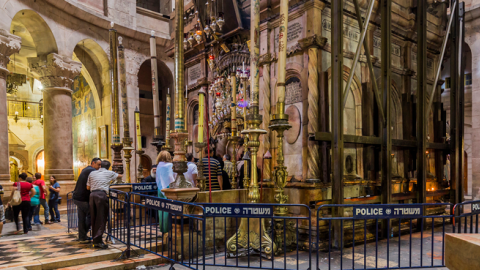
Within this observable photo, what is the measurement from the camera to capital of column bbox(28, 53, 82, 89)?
1347cm

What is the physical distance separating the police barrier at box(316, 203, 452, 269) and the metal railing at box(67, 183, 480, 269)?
0.04 feet

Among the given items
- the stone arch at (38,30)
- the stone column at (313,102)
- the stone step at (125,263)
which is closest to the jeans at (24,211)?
the stone step at (125,263)

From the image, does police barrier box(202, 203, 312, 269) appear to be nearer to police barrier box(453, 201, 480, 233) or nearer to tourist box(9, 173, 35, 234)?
police barrier box(453, 201, 480, 233)

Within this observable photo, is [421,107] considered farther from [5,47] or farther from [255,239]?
[5,47]

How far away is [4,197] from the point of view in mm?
10227

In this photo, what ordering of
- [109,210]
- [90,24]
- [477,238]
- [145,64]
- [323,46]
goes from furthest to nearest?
[145,64] → [90,24] → [323,46] → [109,210] → [477,238]

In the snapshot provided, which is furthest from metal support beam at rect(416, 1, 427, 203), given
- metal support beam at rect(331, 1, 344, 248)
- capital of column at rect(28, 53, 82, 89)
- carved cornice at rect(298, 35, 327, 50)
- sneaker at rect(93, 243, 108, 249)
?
capital of column at rect(28, 53, 82, 89)

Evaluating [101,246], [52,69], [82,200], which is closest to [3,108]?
[52,69]

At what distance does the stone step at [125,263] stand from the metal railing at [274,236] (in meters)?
0.13

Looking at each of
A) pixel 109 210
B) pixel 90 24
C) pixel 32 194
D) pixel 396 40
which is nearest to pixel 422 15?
pixel 396 40

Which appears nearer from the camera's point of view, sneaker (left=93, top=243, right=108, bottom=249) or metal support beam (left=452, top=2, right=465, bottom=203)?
sneaker (left=93, top=243, right=108, bottom=249)

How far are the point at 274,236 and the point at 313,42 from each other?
12.7 feet

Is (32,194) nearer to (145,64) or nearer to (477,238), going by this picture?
(477,238)

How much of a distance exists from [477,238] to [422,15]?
291 inches
